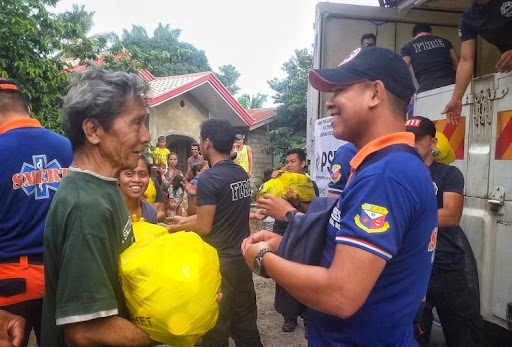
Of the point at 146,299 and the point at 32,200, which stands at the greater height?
the point at 32,200

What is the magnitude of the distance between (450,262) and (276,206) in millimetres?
1696

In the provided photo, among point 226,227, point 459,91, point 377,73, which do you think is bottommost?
point 226,227

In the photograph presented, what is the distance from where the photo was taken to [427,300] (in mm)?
3021

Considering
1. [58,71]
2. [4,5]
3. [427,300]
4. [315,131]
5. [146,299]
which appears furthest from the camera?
[58,71]

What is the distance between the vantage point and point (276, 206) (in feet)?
6.17

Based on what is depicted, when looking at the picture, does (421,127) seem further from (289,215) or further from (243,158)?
(243,158)

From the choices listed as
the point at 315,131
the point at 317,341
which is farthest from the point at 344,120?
the point at 315,131

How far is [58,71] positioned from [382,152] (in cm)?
666

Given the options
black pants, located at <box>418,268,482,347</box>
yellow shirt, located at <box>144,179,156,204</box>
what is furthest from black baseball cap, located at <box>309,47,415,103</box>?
yellow shirt, located at <box>144,179,156,204</box>

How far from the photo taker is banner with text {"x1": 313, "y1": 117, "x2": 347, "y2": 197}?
443 cm

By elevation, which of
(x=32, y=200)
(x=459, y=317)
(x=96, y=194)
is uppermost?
(x=96, y=194)

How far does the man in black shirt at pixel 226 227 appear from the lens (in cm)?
332

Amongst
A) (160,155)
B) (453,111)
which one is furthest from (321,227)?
(160,155)

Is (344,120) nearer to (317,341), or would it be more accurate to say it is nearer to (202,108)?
(317,341)
